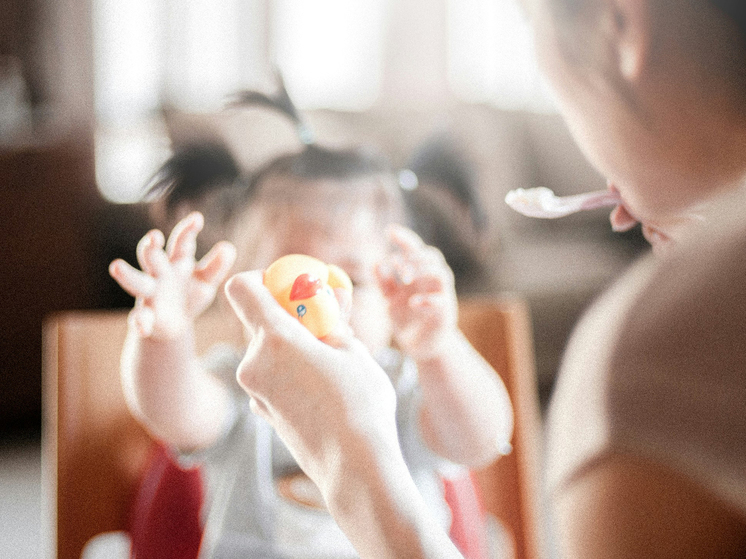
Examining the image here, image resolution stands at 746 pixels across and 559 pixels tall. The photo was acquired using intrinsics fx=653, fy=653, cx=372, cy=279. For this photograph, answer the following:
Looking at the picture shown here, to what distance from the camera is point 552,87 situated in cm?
24

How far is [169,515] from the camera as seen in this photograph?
329 millimetres

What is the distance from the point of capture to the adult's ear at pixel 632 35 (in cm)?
21

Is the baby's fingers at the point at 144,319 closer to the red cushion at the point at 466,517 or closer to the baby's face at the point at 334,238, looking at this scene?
the baby's face at the point at 334,238

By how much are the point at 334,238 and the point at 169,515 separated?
0.17 metres

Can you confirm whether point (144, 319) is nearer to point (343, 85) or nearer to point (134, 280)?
point (134, 280)

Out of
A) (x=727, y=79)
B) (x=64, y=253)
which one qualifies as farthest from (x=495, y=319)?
(x=64, y=253)

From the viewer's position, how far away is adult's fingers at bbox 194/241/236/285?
260 millimetres

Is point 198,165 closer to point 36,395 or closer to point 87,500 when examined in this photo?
point 87,500

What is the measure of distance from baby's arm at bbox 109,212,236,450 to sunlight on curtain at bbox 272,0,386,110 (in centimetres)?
8

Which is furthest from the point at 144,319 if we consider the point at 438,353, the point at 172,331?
the point at 438,353

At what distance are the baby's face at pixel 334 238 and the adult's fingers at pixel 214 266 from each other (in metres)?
0.02

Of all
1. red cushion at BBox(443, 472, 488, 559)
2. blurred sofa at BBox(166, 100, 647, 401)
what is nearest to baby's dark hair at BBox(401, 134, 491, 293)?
blurred sofa at BBox(166, 100, 647, 401)

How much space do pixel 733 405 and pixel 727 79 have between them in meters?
0.10

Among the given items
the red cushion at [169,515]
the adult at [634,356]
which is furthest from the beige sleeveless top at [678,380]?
the red cushion at [169,515]
